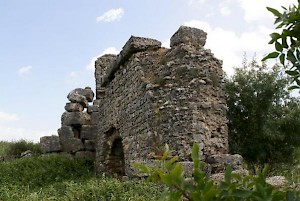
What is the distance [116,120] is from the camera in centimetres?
1089

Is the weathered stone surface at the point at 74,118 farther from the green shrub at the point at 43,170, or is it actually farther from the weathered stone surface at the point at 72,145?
the green shrub at the point at 43,170

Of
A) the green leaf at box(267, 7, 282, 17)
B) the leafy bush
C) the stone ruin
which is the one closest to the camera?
the green leaf at box(267, 7, 282, 17)

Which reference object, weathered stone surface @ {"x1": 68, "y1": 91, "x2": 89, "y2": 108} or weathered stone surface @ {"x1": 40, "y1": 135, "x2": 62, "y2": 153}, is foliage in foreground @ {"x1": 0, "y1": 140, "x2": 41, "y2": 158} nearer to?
weathered stone surface @ {"x1": 40, "y1": 135, "x2": 62, "y2": 153}

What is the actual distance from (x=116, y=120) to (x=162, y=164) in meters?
9.50

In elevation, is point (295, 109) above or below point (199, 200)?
above

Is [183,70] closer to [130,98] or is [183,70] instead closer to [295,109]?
[130,98]

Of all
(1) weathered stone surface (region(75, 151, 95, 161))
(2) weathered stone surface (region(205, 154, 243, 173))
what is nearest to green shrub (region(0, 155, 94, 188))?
(1) weathered stone surface (region(75, 151, 95, 161))

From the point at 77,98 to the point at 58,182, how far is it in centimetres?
475

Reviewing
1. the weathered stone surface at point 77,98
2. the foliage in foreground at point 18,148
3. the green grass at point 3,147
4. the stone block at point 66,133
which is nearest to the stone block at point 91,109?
the weathered stone surface at point 77,98

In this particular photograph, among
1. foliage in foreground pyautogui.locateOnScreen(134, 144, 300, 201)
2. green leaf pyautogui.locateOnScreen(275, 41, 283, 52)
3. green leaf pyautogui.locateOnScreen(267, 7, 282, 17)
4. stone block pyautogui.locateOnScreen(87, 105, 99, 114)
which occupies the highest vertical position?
stone block pyautogui.locateOnScreen(87, 105, 99, 114)

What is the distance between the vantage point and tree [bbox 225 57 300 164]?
11242 millimetres

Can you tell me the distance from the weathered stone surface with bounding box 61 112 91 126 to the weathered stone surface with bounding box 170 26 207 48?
23.1 ft

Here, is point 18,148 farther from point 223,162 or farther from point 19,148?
point 223,162

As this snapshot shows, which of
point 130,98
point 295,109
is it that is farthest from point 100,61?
point 295,109
